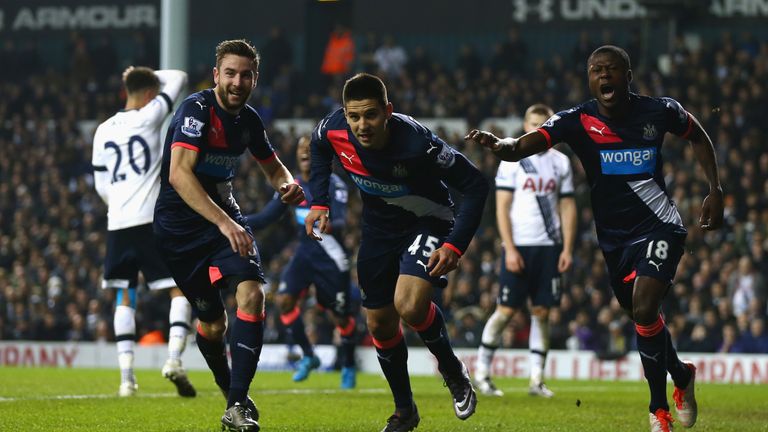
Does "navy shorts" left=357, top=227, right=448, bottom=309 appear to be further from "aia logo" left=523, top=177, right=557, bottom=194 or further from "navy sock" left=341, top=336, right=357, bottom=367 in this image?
"navy sock" left=341, top=336, right=357, bottom=367

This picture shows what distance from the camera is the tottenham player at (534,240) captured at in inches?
478

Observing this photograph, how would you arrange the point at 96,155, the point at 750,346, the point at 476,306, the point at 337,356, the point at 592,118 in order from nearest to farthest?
the point at 592,118
the point at 96,155
the point at 750,346
the point at 337,356
the point at 476,306

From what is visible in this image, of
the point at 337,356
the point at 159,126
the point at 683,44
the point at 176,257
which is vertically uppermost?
the point at 683,44

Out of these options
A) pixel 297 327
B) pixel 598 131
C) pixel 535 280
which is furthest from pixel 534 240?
pixel 598 131

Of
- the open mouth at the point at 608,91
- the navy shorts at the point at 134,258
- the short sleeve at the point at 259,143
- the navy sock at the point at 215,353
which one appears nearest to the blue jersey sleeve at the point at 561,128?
the open mouth at the point at 608,91

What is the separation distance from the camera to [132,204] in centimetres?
1120

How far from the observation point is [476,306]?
805 inches

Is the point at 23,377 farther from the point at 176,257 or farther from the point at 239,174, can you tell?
the point at 239,174

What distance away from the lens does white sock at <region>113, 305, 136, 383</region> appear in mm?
11148

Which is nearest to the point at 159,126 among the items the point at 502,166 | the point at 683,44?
the point at 502,166

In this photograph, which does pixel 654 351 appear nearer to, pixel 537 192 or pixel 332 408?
pixel 332 408

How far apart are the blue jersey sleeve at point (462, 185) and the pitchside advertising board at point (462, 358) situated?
10089mm

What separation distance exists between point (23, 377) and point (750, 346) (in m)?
9.72

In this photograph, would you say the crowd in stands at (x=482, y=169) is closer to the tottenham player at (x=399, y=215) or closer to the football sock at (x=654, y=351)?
the football sock at (x=654, y=351)
